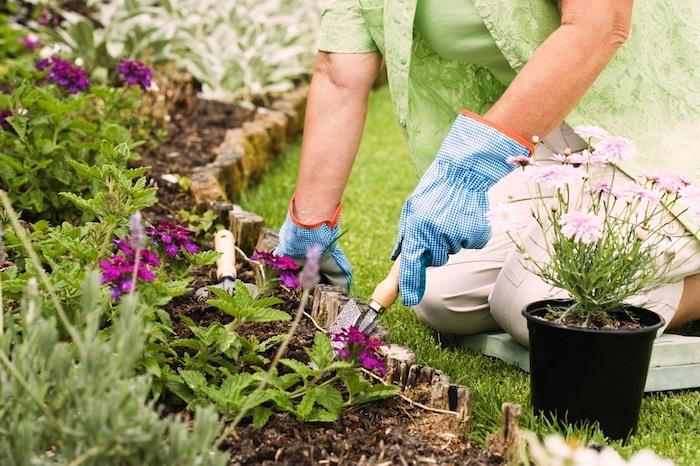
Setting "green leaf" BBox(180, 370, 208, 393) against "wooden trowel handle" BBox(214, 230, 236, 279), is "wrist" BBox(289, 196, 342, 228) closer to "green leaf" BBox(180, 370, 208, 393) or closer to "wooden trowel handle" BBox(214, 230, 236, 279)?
"wooden trowel handle" BBox(214, 230, 236, 279)

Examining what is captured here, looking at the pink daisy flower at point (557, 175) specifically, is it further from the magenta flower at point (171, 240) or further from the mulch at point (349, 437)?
the magenta flower at point (171, 240)

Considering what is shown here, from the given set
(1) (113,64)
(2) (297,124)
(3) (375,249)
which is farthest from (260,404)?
(2) (297,124)

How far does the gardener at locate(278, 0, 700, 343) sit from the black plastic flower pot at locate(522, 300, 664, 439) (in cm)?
28

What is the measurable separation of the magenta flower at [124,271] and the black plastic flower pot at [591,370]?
2.30 ft

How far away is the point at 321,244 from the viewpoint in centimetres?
261

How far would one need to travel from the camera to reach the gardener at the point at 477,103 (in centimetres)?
235

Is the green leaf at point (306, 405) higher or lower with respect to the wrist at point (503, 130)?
lower

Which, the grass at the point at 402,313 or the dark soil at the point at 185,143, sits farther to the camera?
the dark soil at the point at 185,143

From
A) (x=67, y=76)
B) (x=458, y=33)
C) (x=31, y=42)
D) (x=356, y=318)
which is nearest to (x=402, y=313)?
(x=356, y=318)

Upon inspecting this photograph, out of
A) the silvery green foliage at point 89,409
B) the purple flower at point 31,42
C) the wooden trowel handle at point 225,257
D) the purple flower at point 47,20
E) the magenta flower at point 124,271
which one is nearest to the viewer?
the silvery green foliage at point 89,409

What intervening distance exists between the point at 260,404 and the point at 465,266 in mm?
951

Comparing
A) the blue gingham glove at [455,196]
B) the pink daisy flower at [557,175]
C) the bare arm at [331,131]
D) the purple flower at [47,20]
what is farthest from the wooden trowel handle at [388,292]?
the purple flower at [47,20]

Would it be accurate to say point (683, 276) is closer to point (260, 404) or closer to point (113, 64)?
point (260, 404)

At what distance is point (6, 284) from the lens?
74.8 inches
